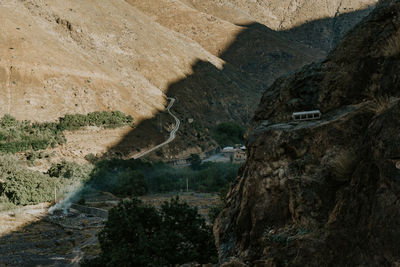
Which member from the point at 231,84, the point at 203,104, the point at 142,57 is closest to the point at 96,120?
the point at 142,57

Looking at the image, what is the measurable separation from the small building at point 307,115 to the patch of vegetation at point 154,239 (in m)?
6.70

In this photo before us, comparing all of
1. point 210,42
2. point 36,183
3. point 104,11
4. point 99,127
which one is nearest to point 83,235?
point 36,183

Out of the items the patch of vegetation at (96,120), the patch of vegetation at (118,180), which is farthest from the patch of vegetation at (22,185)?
the patch of vegetation at (96,120)

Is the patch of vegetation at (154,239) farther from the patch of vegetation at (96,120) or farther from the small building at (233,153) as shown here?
the small building at (233,153)

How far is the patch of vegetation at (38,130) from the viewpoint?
1673 inches

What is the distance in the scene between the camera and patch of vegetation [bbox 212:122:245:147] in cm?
6712

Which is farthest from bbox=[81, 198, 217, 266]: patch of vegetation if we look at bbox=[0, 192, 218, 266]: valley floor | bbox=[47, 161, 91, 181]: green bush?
bbox=[47, 161, 91, 181]: green bush

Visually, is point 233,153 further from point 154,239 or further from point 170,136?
point 154,239

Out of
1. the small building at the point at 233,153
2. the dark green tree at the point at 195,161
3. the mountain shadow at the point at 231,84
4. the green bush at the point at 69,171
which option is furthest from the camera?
the mountain shadow at the point at 231,84

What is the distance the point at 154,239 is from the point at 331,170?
7722mm

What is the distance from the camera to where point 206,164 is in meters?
51.8

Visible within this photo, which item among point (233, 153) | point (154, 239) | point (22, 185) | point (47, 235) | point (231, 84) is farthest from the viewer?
point (231, 84)

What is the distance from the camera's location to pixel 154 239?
10930 mm

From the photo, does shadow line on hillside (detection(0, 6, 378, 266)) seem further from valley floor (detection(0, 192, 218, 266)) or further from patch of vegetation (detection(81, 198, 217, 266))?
patch of vegetation (detection(81, 198, 217, 266))
